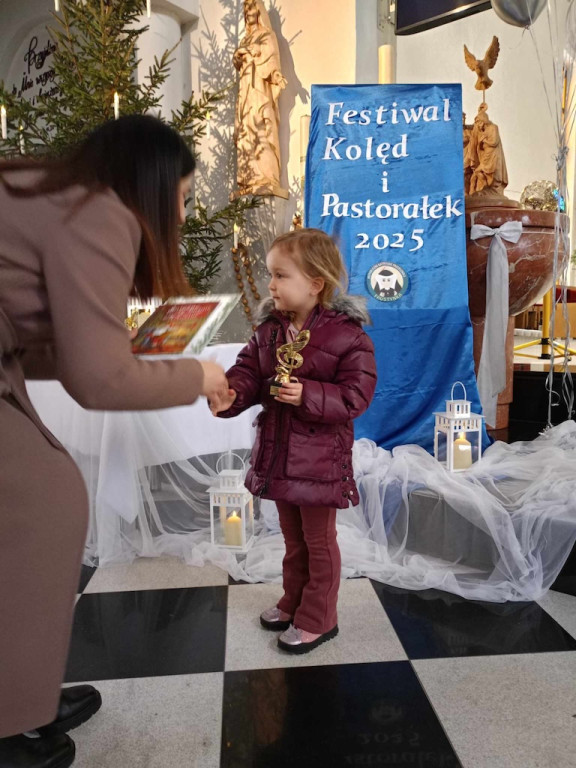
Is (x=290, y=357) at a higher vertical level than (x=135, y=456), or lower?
higher

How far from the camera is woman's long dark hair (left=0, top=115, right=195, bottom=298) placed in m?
0.92

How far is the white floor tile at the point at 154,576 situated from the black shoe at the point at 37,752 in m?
0.77

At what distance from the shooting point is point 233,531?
2.21 meters

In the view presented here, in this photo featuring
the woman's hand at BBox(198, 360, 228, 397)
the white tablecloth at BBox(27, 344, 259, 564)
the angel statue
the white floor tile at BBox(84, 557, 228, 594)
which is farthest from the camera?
the angel statue

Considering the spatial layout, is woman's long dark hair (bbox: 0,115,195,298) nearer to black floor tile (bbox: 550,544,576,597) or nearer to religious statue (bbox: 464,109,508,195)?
black floor tile (bbox: 550,544,576,597)

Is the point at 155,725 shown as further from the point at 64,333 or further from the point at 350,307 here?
the point at 350,307

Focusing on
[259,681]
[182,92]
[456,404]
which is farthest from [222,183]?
[259,681]

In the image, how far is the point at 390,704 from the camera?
4.54ft

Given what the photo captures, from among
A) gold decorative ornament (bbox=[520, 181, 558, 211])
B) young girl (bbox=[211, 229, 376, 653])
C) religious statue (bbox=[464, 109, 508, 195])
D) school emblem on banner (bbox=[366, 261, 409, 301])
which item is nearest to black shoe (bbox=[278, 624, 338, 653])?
young girl (bbox=[211, 229, 376, 653])

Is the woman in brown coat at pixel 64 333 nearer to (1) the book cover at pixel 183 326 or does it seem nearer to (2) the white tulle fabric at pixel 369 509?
(1) the book cover at pixel 183 326

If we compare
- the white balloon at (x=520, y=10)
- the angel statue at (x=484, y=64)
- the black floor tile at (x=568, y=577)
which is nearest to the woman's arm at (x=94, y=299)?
the black floor tile at (x=568, y=577)

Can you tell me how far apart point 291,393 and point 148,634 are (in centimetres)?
81

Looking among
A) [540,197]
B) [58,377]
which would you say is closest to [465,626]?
[58,377]

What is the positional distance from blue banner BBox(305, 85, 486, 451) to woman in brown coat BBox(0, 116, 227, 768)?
1.89m
